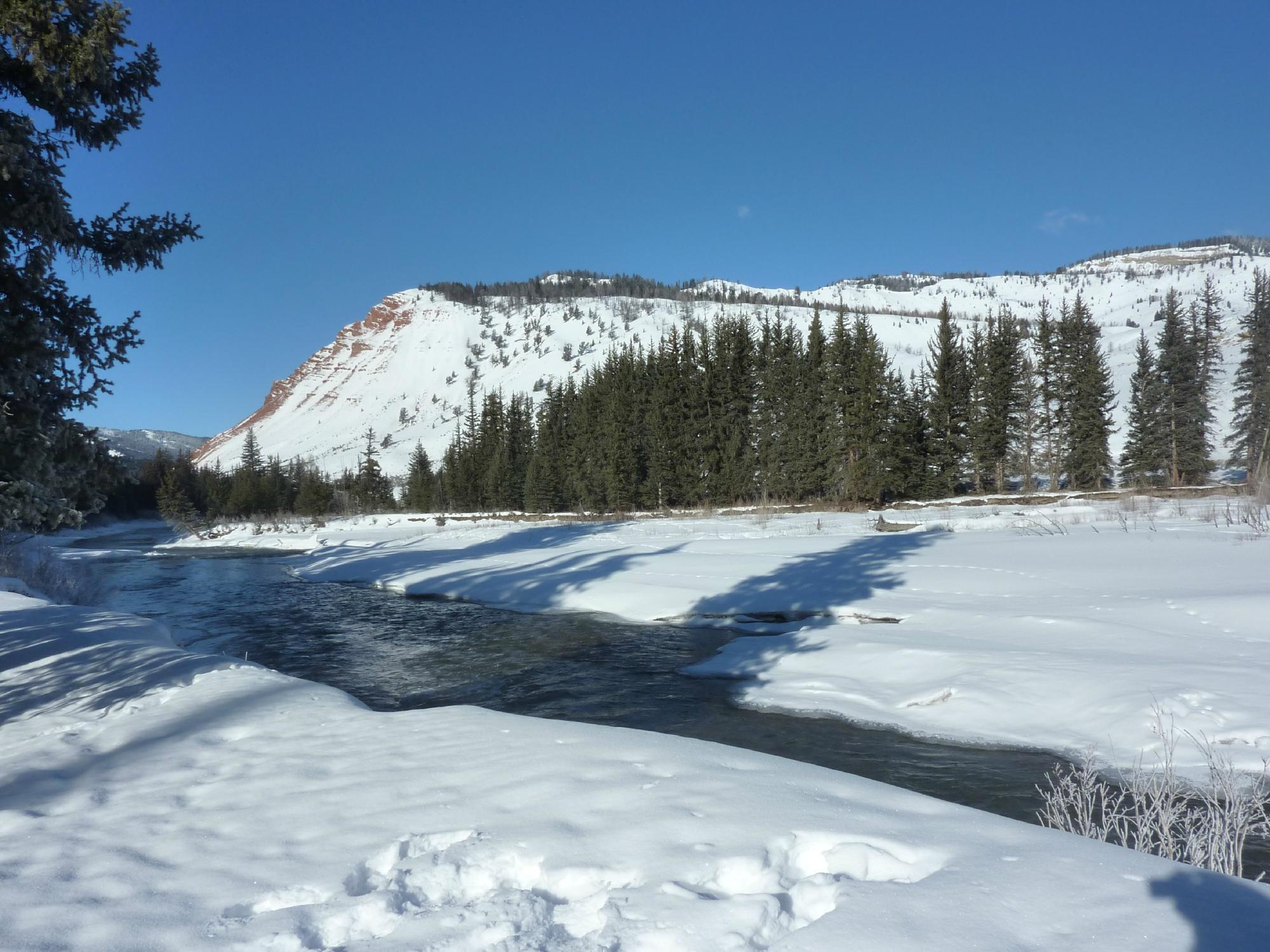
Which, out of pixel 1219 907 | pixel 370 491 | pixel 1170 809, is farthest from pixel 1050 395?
pixel 370 491

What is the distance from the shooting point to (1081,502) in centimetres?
2656

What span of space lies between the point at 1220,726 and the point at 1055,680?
4.90 ft

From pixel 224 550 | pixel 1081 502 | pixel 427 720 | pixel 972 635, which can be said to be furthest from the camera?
pixel 224 550

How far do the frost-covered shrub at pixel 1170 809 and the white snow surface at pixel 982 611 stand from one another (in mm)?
355

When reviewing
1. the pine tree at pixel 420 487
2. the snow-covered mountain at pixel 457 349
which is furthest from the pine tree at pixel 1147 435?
the snow-covered mountain at pixel 457 349

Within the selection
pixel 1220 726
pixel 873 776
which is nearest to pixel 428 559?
pixel 873 776

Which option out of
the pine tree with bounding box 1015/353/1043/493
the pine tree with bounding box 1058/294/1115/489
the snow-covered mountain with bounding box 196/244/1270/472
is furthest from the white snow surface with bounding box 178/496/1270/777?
the snow-covered mountain with bounding box 196/244/1270/472

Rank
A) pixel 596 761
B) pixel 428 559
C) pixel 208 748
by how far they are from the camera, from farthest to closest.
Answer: pixel 428 559
pixel 208 748
pixel 596 761

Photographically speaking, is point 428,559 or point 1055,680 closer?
point 1055,680

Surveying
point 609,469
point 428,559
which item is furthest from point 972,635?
point 609,469

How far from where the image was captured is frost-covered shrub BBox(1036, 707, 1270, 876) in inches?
147

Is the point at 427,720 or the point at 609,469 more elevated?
the point at 609,469

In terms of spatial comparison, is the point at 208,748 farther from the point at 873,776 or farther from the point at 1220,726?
the point at 1220,726

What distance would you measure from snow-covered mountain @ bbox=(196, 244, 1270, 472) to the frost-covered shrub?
104678 mm
